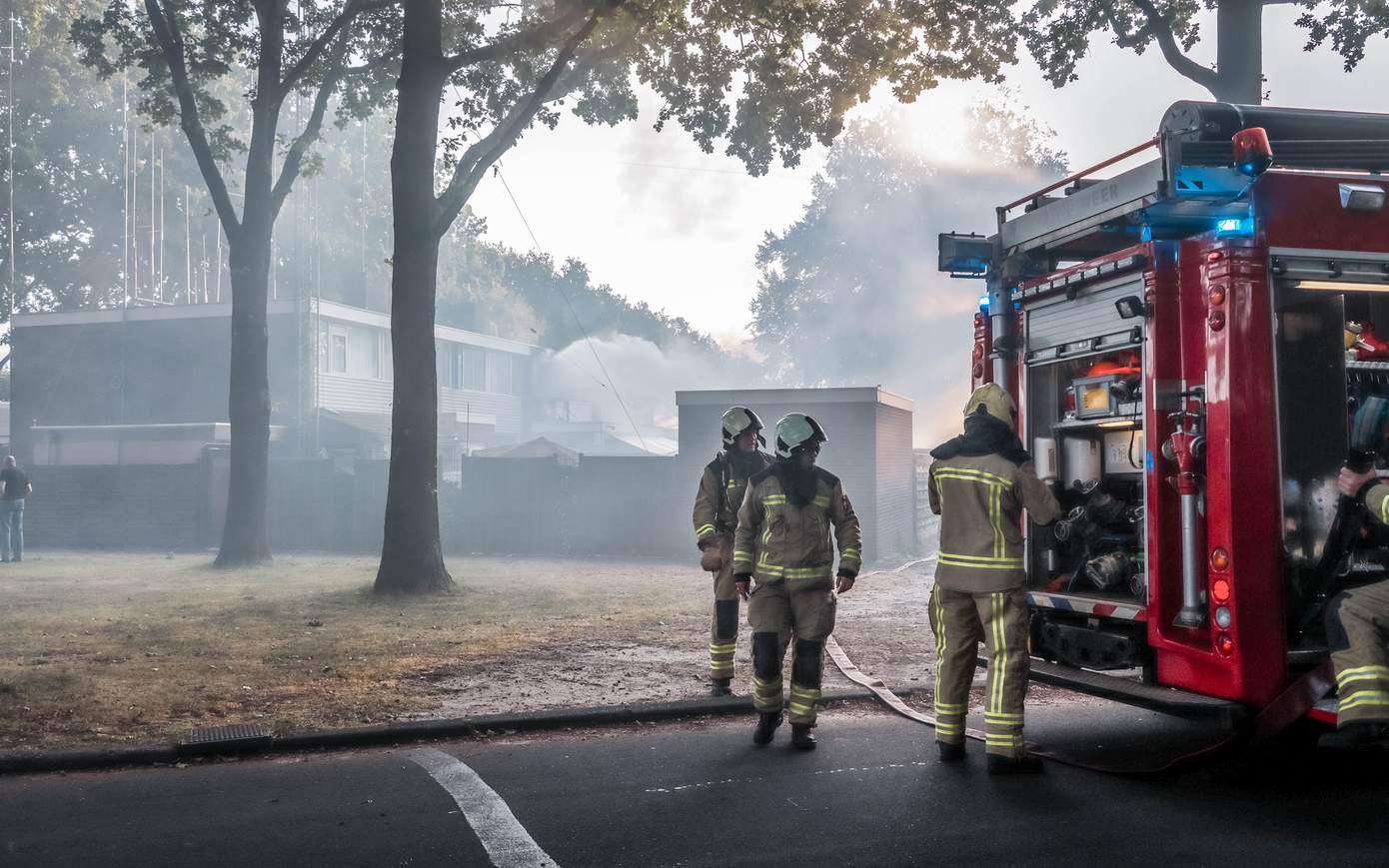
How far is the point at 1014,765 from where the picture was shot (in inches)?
221

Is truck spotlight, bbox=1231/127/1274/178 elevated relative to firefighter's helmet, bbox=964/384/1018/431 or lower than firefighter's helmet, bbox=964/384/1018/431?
elevated

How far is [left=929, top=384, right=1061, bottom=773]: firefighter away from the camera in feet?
18.4

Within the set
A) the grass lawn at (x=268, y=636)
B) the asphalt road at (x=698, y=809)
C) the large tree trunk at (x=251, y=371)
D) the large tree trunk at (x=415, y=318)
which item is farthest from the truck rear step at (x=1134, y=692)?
the large tree trunk at (x=251, y=371)

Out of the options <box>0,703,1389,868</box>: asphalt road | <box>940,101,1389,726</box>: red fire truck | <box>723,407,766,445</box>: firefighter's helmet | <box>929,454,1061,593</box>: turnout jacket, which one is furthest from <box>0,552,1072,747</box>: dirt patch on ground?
<box>940,101,1389,726</box>: red fire truck

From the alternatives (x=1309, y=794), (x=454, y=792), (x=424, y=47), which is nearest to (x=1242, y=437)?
(x=1309, y=794)

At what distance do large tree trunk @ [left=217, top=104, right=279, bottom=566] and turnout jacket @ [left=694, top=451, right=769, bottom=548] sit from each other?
44.1 ft

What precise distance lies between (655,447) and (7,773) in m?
32.7

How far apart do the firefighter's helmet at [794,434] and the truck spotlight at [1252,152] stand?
2.47 m

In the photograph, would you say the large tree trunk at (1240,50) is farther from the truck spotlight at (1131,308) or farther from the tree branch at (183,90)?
the tree branch at (183,90)

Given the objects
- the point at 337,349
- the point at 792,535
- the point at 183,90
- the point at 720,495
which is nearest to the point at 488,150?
the point at 183,90

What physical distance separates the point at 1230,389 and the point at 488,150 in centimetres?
1284

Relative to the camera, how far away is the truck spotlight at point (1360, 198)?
553 centimetres

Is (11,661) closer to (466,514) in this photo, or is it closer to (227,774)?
(227,774)

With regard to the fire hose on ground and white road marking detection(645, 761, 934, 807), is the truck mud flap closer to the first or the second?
the fire hose on ground
